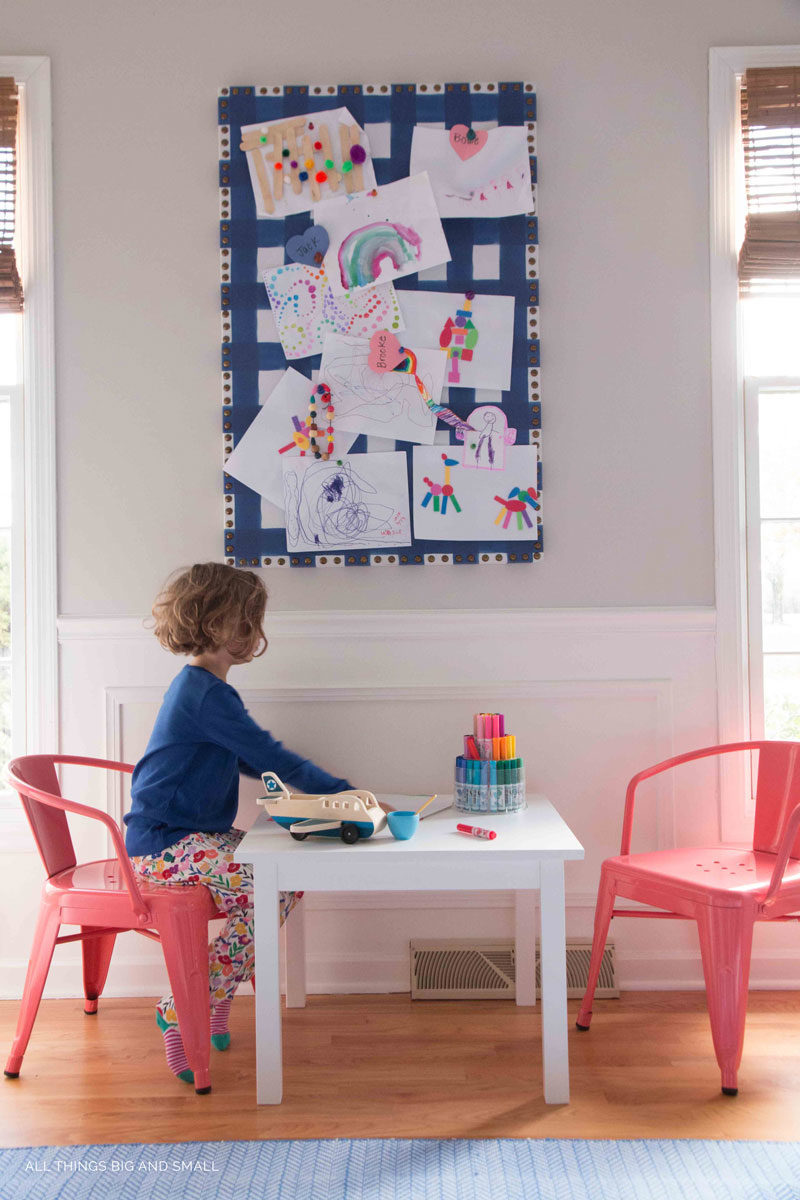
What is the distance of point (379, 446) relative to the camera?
8.26 ft

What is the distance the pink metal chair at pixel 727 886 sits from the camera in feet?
6.35

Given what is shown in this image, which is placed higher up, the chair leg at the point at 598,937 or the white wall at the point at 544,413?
the white wall at the point at 544,413

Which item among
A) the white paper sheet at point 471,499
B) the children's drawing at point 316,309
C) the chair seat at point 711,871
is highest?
the children's drawing at point 316,309

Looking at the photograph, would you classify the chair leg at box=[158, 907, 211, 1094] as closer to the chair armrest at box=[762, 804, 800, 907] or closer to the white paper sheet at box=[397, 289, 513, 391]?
the chair armrest at box=[762, 804, 800, 907]

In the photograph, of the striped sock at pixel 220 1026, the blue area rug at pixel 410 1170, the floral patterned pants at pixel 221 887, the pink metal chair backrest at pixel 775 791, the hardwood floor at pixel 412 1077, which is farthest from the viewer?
the pink metal chair backrest at pixel 775 791

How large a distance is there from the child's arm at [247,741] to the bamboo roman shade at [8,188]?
1.25 metres

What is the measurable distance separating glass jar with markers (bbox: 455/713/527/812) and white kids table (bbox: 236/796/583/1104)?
8.0 inches

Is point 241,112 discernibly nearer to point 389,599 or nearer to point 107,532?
point 107,532

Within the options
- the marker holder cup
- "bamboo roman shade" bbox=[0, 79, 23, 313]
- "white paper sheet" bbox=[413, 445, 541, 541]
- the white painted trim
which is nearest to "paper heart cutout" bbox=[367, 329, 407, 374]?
"white paper sheet" bbox=[413, 445, 541, 541]

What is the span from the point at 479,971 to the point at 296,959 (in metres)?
0.47

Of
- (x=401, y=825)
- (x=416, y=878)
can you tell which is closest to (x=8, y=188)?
(x=401, y=825)

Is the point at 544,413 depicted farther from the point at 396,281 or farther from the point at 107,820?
the point at 107,820

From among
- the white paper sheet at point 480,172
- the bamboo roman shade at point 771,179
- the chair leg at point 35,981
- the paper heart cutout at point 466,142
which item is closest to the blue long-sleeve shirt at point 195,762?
the chair leg at point 35,981

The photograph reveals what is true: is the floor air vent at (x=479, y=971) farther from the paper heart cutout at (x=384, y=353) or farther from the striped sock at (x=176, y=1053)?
the paper heart cutout at (x=384, y=353)
